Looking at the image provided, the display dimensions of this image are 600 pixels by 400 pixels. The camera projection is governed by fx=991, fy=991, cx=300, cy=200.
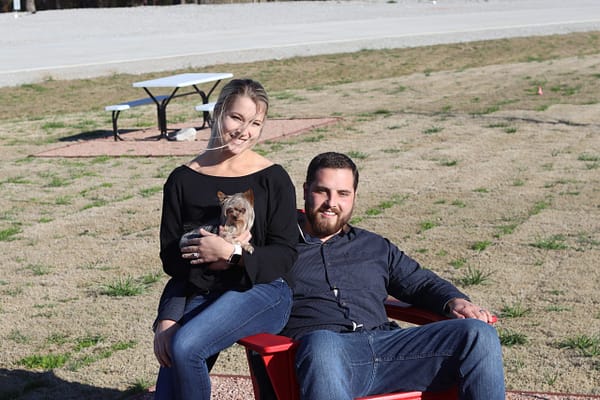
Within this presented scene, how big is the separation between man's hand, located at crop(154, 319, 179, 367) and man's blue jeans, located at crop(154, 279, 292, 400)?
1.6 inches

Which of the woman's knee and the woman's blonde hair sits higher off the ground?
the woman's blonde hair

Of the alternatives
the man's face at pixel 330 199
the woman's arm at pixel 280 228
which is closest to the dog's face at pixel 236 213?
the woman's arm at pixel 280 228

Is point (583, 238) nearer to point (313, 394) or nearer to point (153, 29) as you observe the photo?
point (313, 394)

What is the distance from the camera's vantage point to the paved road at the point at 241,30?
22.0m

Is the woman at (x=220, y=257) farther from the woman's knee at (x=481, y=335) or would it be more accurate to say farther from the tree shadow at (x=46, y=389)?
the tree shadow at (x=46, y=389)

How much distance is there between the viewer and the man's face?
3629 mm

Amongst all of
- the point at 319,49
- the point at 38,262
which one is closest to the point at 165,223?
the point at 38,262

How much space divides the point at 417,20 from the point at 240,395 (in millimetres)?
28191

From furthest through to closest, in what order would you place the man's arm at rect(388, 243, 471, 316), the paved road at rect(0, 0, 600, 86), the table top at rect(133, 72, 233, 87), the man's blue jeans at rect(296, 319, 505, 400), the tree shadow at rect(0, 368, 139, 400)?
the paved road at rect(0, 0, 600, 86) < the table top at rect(133, 72, 233, 87) < the tree shadow at rect(0, 368, 139, 400) < the man's arm at rect(388, 243, 471, 316) < the man's blue jeans at rect(296, 319, 505, 400)

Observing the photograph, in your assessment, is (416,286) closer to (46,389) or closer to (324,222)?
(324,222)

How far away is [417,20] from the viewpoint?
31.4 meters

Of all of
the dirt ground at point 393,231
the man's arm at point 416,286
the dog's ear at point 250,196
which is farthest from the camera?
the dirt ground at point 393,231

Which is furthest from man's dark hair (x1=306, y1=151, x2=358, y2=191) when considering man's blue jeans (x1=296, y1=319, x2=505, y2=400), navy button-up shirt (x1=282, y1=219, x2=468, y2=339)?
man's blue jeans (x1=296, y1=319, x2=505, y2=400)

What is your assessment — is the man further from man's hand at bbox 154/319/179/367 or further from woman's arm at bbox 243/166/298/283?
man's hand at bbox 154/319/179/367
